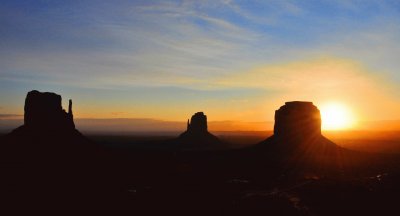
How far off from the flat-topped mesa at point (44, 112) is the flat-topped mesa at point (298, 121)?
54754 millimetres

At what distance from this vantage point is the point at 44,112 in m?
67.9

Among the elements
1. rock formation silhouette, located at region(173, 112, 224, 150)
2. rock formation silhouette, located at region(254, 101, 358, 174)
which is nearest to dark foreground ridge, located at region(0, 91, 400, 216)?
rock formation silhouette, located at region(254, 101, 358, 174)

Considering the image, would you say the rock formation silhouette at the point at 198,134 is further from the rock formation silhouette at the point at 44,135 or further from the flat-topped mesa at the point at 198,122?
the rock formation silhouette at the point at 44,135

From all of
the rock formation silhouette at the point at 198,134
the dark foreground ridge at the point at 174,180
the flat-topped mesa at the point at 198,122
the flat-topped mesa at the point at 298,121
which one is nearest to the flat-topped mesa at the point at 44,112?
the dark foreground ridge at the point at 174,180

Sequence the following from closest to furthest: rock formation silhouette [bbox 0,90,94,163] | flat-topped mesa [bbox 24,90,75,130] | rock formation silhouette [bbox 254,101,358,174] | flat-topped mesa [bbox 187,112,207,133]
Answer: rock formation silhouette [bbox 0,90,94,163] → flat-topped mesa [bbox 24,90,75,130] → rock formation silhouette [bbox 254,101,358,174] → flat-topped mesa [bbox 187,112,207,133]

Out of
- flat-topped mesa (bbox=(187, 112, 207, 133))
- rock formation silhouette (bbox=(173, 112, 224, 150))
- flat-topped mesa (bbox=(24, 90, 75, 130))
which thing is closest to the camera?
flat-topped mesa (bbox=(24, 90, 75, 130))

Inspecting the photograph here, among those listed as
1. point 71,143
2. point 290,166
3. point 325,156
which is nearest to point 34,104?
point 71,143

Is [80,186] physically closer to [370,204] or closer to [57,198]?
[57,198]

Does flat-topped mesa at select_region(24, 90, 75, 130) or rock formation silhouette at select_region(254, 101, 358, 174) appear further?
rock formation silhouette at select_region(254, 101, 358, 174)

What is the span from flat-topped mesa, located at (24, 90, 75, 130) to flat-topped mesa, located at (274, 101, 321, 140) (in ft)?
180

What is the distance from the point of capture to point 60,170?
59.2 metres

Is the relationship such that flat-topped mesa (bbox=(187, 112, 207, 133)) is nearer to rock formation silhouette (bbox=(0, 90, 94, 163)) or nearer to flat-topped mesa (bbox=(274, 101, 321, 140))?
flat-topped mesa (bbox=(274, 101, 321, 140))

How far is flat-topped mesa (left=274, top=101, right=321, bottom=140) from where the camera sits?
102238 millimetres

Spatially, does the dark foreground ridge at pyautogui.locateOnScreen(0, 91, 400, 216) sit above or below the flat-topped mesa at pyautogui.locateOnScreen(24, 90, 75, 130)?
below
